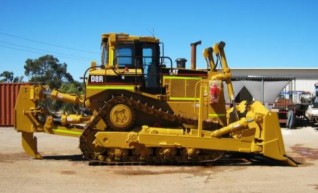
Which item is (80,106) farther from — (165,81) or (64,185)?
(64,185)

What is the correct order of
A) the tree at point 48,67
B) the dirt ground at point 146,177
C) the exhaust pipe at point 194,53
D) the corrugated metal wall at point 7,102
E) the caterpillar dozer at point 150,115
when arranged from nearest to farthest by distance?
the dirt ground at point 146,177
the caterpillar dozer at point 150,115
the exhaust pipe at point 194,53
the corrugated metal wall at point 7,102
the tree at point 48,67

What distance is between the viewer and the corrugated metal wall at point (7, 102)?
73.4 ft

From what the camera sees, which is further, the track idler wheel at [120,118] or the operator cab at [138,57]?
the operator cab at [138,57]

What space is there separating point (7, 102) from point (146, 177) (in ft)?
51.8

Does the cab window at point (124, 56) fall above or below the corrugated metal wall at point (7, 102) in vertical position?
above

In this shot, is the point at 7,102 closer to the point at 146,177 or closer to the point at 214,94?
the point at 214,94

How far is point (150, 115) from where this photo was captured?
10.7 meters

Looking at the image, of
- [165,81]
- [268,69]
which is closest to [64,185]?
[165,81]

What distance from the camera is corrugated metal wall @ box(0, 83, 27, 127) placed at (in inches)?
881

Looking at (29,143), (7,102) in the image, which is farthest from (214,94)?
(7,102)

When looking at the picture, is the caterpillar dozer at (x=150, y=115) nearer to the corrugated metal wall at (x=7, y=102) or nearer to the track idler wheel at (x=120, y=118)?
the track idler wheel at (x=120, y=118)

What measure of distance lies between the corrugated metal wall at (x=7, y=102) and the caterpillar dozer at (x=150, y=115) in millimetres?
12006

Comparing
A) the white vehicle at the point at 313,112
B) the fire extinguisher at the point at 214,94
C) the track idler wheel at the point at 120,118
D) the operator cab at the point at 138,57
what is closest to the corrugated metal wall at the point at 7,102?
the operator cab at the point at 138,57

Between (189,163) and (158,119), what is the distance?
1364mm
